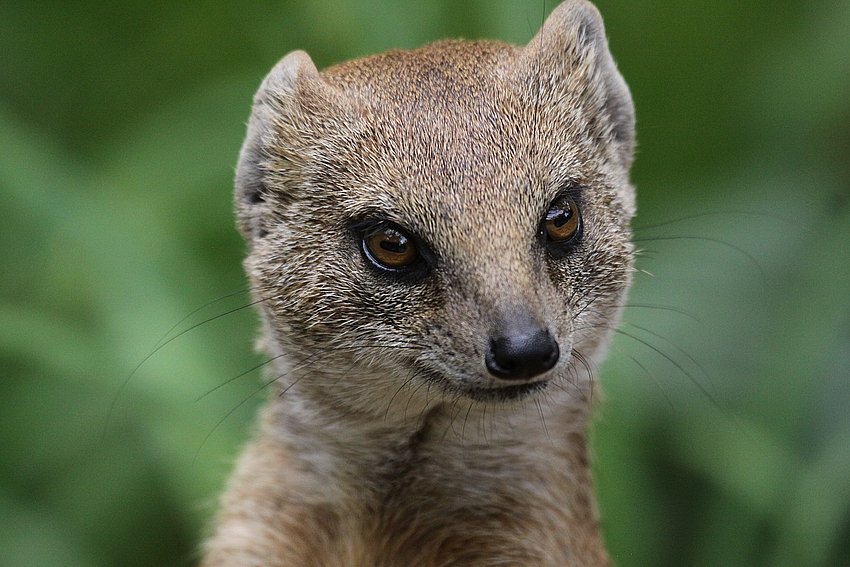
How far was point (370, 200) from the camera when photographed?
2020 millimetres

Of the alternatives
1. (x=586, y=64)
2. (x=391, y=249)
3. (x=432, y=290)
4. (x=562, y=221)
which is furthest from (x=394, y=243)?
(x=586, y=64)

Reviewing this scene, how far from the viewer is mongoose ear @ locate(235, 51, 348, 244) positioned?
2.21 metres

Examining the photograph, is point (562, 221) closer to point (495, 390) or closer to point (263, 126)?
point (495, 390)

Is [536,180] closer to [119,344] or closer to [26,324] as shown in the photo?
[119,344]

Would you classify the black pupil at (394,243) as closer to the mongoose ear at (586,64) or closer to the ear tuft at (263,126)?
the ear tuft at (263,126)

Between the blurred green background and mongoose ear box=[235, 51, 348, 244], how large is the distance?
0.67 m

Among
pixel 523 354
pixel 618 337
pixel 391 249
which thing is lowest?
pixel 618 337

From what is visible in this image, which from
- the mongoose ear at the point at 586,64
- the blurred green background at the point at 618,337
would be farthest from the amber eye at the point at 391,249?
the blurred green background at the point at 618,337

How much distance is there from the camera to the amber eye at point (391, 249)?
198cm

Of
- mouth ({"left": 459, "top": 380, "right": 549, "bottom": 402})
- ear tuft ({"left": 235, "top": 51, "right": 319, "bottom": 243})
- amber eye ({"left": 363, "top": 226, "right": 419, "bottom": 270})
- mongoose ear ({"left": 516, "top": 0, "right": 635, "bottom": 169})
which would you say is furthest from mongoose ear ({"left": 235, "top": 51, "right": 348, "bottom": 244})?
mouth ({"left": 459, "top": 380, "right": 549, "bottom": 402})

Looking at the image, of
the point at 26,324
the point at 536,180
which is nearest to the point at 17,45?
the point at 26,324

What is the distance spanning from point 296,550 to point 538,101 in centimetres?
122

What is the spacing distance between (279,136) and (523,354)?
0.88 m

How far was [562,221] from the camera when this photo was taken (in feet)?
6.74
